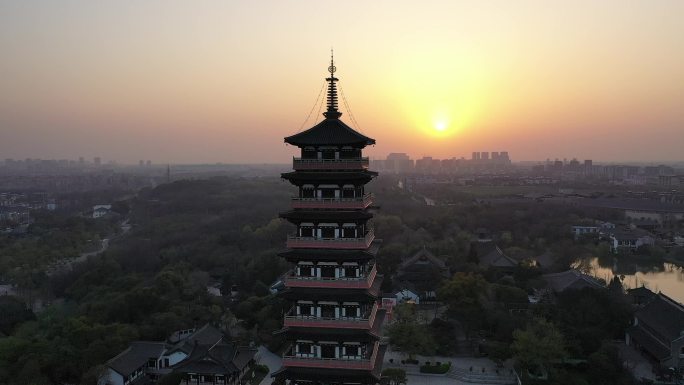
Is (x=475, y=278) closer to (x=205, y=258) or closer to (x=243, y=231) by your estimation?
(x=205, y=258)

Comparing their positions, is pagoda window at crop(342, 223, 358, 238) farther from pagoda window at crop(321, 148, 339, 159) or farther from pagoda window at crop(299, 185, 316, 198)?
pagoda window at crop(321, 148, 339, 159)

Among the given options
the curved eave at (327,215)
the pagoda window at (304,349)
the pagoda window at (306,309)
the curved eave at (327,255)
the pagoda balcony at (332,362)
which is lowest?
the pagoda balcony at (332,362)

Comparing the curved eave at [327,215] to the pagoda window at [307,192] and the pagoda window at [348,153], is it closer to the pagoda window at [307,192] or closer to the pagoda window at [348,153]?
the pagoda window at [307,192]

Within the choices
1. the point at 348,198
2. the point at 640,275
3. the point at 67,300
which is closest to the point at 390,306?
the point at 348,198

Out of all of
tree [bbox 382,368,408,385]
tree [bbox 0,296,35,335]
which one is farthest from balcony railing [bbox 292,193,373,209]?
tree [bbox 0,296,35,335]

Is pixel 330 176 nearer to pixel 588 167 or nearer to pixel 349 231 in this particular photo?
pixel 349 231

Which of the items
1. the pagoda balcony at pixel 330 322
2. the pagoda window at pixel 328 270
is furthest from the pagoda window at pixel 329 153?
the pagoda balcony at pixel 330 322

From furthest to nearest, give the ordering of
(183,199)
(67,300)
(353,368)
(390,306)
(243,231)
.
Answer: (183,199) → (243,231) → (67,300) → (390,306) → (353,368)
